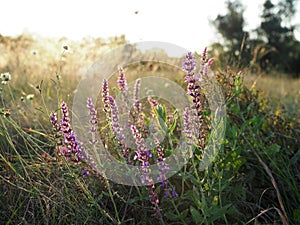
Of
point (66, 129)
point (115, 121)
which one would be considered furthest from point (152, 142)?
point (66, 129)

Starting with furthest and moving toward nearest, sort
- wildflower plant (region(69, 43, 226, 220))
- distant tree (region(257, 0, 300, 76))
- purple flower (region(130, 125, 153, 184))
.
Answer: distant tree (region(257, 0, 300, 76)) < wildflower plant (region(69, 43, 226, 220)) < purple flower (region(130, 125, 153, 184))

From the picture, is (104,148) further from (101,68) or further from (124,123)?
(101,68)

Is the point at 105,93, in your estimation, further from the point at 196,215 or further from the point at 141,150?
the point at 196,215

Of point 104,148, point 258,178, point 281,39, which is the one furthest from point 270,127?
point 281,39

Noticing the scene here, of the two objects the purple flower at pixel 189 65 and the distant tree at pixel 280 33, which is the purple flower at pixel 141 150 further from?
the distant tree at pixel 280 33

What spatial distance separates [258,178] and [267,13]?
18957 mm

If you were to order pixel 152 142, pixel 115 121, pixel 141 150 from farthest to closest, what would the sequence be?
pixel 152 142 → pixel 115 121 → pixel 141 150

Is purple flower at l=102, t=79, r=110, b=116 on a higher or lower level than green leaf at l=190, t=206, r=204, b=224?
higher

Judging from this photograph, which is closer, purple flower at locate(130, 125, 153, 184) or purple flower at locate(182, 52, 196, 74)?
purple flower at locate(130, 125, 153, 184)

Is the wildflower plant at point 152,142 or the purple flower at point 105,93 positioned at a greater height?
the purple flower at point 105,93

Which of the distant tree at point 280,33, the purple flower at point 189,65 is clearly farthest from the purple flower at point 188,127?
the distant tree at point 280,33

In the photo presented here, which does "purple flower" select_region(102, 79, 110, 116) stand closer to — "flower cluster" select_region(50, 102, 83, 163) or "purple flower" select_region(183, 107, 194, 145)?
"flower cluster" select_region(50, 102, 83, 163)

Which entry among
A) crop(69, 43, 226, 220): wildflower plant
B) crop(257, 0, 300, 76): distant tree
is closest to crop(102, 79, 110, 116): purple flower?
crop(69, 43, 226, 220): wildflower plant

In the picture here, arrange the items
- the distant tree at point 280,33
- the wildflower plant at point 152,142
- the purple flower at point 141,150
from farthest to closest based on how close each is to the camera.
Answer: the distant tree at point 280,33 < the wildflower plant at point 152,142 < the purple flower at point 141,150
